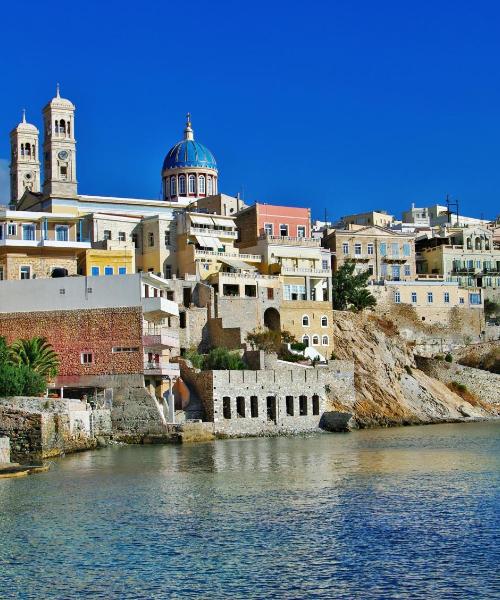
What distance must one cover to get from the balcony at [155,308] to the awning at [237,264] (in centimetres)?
1394

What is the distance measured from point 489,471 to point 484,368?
4397 centimetres

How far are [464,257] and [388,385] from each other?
2650 cm

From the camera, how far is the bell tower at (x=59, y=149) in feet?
232

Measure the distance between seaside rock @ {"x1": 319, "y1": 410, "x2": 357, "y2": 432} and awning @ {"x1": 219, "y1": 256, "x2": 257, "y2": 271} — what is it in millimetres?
14010

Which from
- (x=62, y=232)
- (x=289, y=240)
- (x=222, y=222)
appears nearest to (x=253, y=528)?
(x=62, y=232)

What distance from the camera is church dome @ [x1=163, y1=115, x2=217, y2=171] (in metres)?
81.9

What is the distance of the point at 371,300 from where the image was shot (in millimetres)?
77375

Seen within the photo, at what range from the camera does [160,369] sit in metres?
50.4

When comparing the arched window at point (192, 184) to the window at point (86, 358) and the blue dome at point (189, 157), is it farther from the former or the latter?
the window at point (86, 358)

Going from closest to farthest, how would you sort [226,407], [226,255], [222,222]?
[226,407]
[226,255]
[222,222]

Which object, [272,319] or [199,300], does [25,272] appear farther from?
[272,319]

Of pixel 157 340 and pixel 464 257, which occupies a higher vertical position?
pixel 464 257

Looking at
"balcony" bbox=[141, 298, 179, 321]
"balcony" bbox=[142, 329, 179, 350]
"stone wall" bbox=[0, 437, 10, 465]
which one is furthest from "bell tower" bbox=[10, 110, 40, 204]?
"stone wall" bbox=[0, 437, 10, 465]

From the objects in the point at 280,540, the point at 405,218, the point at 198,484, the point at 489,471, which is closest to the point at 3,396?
the point at 198,484
